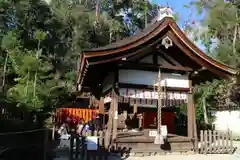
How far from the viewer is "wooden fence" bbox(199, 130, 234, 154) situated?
12844mm

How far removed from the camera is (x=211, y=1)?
29578mm

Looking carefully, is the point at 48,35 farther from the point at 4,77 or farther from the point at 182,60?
the point at 182,60

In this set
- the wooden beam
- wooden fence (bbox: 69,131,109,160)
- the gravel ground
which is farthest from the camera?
the wooden beam

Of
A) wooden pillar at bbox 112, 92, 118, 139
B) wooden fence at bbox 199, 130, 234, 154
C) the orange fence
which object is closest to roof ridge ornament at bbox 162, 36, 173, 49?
wooden pillar at bbox 112, 92, 118, 139

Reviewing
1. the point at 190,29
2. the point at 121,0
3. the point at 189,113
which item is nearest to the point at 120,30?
the point at 121,0

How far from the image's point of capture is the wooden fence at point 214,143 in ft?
42.1

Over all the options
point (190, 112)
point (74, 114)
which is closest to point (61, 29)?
point (74, 114)

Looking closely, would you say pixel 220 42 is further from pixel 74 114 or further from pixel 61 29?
pixel 61 29

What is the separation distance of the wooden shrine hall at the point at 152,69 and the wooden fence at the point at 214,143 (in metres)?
0.42

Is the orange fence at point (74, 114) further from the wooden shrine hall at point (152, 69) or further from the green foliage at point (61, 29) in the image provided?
the wooden shrine hall at point (152, 69)

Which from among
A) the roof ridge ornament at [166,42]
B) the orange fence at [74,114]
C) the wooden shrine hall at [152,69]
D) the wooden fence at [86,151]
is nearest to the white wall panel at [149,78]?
the wooden shrine hall at [152,69]

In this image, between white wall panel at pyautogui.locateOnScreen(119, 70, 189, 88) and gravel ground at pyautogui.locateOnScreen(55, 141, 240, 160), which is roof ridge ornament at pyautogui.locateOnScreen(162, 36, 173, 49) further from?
gravel ground at pyautogui.locateOnScreen(55, 141, 240, 160)

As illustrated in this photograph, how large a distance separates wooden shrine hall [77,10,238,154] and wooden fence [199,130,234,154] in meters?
0.42

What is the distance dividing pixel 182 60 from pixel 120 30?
31.0 meters
